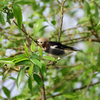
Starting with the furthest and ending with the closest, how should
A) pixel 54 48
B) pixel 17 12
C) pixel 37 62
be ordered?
pixel 54 48, pixel 17 12, pixel 37 62

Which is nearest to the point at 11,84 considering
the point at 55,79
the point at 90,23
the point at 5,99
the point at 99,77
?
the point at 55,79

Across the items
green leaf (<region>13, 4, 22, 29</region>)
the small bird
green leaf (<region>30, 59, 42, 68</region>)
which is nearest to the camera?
green leaf (<region>30, 59, 42, 68</region>)

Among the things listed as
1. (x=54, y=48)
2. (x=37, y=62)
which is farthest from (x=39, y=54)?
(x=54, y=48)

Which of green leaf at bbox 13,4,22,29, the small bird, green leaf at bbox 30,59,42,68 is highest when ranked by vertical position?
green leaf at bbox 13,4,22,29

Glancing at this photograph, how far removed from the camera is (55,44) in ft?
8.43

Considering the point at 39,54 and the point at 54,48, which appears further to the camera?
the point at 54,48

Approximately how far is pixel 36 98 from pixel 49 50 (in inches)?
26.2


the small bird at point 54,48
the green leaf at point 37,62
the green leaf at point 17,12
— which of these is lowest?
the small bird at point 54,48

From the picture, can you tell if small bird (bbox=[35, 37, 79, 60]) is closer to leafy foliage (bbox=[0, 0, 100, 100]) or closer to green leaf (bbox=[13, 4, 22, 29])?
leafy foliage (bbox=[0, 0, 100, 100])

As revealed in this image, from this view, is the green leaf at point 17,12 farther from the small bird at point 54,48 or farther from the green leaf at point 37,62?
the small bird at point 54,48

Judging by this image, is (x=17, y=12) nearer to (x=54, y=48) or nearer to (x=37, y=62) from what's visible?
(x=37, y=62)

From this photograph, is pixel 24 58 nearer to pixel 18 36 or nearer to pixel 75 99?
pixel 75 99

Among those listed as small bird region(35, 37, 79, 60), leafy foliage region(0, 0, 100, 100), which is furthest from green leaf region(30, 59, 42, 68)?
small bird region(35, 37, 79, 60)

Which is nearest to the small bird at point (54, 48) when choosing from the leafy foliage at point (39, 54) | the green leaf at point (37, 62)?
the leafy foliage at point (39, 54)
